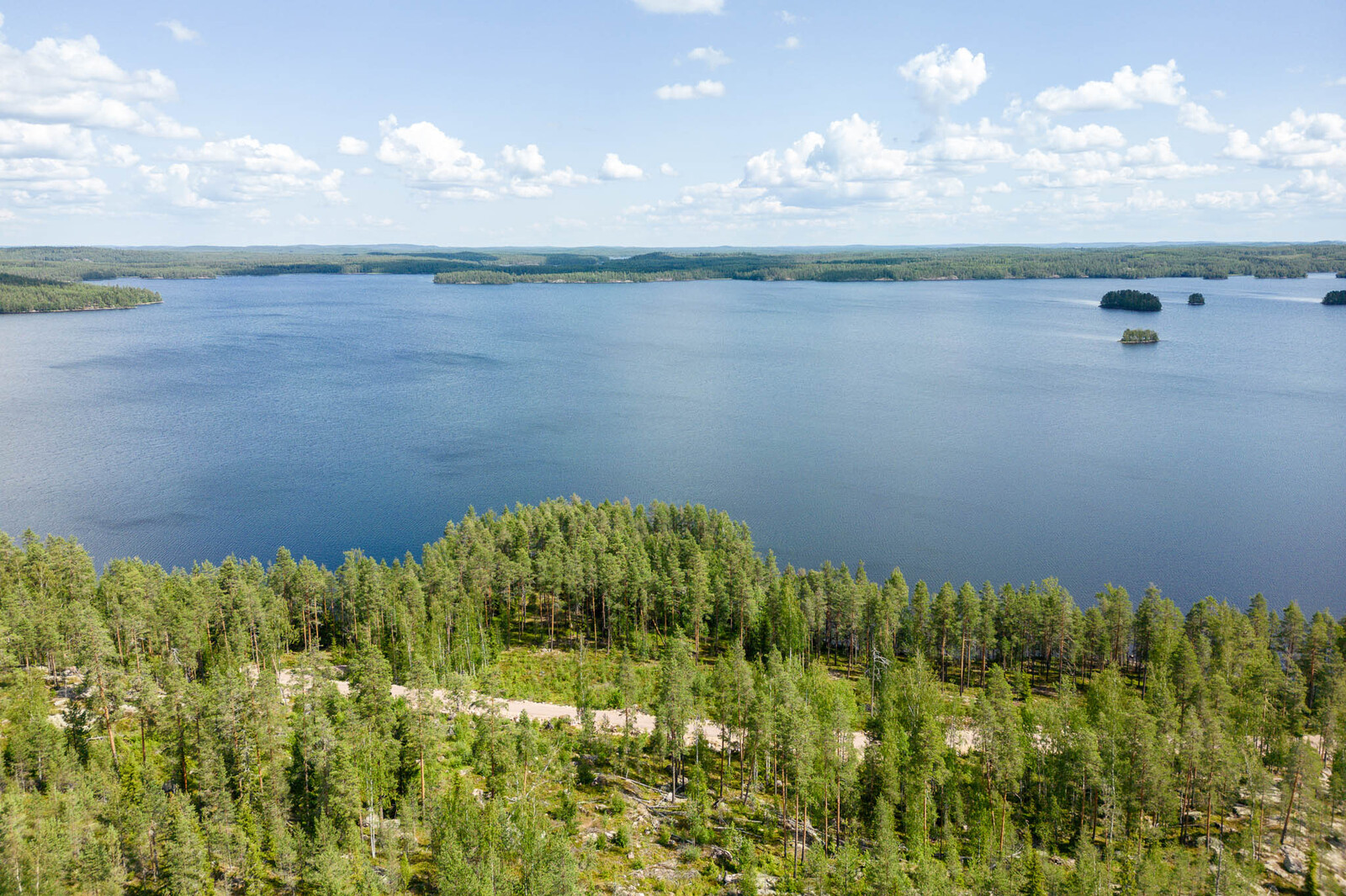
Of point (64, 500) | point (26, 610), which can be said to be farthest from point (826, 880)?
point (64, 500)

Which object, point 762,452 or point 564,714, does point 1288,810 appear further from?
point 762,452

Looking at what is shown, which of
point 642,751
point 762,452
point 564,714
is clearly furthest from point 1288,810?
point 762,452

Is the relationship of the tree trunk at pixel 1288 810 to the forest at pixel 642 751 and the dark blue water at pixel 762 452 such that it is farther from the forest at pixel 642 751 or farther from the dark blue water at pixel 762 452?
the dark blue water at pixel 762 452

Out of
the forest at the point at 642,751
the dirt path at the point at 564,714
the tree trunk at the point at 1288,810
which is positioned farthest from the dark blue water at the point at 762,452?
the tree trunk at the point at 1288,810

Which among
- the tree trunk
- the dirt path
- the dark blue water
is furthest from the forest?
the dark blue water

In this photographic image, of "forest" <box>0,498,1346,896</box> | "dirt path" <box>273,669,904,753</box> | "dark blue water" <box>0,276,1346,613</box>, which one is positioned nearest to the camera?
"forest" <box>0,498,1346,896</box>

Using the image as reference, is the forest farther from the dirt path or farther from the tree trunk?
the dirt path
